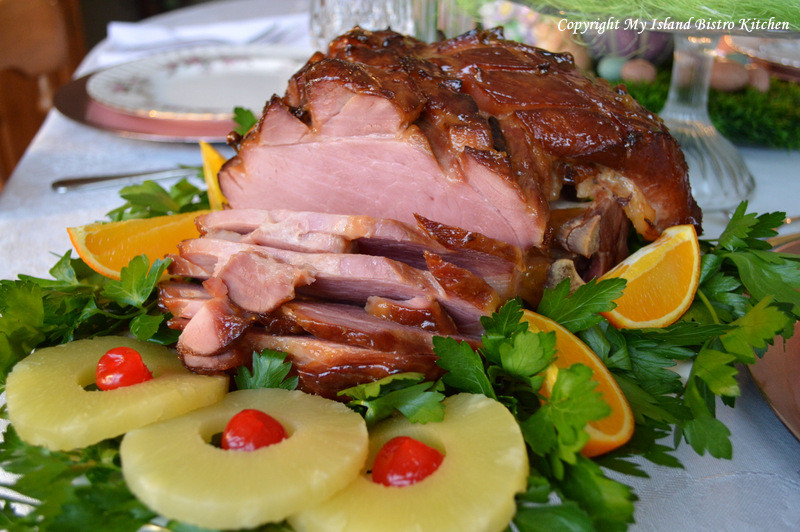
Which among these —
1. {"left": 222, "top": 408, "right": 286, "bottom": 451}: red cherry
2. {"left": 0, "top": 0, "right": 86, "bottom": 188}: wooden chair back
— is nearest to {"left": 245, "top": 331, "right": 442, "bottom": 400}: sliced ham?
{"left": 222, "top": 408, "right": 286, "bottom": 451}: red cherry

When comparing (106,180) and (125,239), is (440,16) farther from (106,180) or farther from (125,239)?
(125,239)

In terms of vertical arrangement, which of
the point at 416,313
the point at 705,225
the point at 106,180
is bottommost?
the point at 705,225

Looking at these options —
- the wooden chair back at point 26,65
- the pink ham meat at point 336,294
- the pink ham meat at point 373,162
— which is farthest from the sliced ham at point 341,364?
the wooden chair back at point 26,65

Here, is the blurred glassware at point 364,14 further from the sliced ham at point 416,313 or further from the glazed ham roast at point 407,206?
the sliced ham at point 416,313

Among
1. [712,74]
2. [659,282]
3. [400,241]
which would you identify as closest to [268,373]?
[400,241]

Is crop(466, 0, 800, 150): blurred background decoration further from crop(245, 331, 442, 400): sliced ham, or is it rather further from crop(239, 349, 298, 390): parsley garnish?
crop(239, 349, 298, 390): parsley garnish

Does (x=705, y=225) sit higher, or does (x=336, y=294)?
(x=336, y=294)

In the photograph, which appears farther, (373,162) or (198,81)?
(198,81)
